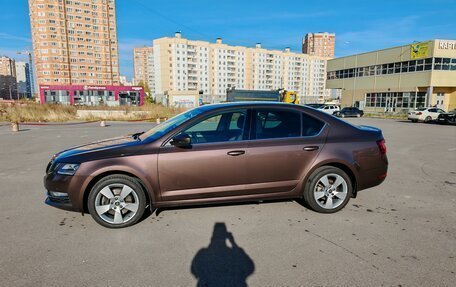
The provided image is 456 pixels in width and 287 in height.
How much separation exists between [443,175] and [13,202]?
8.51 m

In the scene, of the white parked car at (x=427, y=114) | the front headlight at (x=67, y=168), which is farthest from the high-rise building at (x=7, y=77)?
the front headlight at (x=67, y=168)

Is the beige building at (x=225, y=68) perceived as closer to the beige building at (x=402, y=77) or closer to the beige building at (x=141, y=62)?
the beige building at (x=402, y=77)

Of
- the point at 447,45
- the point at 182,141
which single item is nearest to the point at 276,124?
the point at 182,141

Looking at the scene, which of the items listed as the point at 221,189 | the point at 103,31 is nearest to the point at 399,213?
the point at 221,189

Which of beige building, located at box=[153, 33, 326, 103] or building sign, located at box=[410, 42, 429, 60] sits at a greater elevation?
beige building, located at box=[153, 33, 326, 103]

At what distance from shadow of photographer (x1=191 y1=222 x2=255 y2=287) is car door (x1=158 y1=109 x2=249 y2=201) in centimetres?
70

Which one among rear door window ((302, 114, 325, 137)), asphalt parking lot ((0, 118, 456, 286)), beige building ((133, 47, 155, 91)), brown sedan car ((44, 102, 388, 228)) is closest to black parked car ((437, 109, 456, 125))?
asphalt parking lot ((0, 118, 456, 286))

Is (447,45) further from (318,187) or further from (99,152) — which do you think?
(99,152)

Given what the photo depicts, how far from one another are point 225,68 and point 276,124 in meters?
105

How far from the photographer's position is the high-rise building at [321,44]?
450 ft

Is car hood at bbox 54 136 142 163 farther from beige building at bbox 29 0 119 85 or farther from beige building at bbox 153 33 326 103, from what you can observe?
beige building at bbox 29 0 119 85

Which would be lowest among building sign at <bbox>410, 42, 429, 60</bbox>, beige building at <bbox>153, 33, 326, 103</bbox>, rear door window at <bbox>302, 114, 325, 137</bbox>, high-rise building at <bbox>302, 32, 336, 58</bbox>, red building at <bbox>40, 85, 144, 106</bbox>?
rear door window at <bbox>302, 114, 325, 137</bbox>

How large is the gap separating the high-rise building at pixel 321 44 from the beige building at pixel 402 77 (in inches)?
3594

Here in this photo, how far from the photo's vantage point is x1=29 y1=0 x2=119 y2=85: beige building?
93.4m
